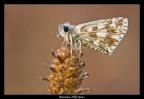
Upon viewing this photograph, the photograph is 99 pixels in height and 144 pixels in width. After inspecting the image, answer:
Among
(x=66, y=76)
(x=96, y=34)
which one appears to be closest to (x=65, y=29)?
(x=96, y=34)

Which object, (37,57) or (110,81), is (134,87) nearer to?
(110,81)

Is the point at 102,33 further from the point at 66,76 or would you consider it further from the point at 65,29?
the point at 66,76

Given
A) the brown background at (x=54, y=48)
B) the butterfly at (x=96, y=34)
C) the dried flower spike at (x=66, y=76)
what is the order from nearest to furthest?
the dried flower spike at (x=66, y=76) < the butterfly at (x=96, y=34) < the brown background at (x=54, y=48)

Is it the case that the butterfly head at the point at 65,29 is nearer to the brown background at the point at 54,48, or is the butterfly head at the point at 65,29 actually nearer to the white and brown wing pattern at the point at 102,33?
the white and brown wing pattern at the point at 102,33

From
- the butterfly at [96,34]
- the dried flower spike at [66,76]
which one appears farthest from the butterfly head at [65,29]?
the dried flower spike at [66,76]

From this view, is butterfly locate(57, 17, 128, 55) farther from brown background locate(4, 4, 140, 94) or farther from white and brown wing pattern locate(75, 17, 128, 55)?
brown background locate(4, 4, 140, 94)

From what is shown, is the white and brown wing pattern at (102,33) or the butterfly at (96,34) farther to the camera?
the white and brown wing pattern at (102,33)

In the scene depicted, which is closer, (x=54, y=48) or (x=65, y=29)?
(x=65, y=29)
